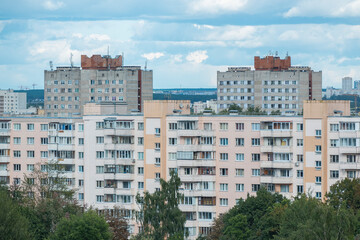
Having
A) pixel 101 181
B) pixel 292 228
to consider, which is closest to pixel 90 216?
pixel 292 228

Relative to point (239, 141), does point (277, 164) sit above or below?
below

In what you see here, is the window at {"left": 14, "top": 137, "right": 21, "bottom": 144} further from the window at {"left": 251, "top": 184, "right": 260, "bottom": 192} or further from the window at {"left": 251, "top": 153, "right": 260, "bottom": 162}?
the window at {"left": 251, "top": 184, "right": 260, "bottom": 192}

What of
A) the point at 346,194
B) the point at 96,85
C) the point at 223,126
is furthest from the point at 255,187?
the point at 96,85

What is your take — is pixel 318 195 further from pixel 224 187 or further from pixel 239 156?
pixel 224 187

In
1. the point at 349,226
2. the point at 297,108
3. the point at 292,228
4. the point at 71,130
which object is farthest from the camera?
the point at 297,108

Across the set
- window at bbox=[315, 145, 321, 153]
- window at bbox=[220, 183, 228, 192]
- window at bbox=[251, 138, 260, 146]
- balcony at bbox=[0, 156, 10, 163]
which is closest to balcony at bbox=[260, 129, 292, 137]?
window at bbox=[251, 138, 260, 146]

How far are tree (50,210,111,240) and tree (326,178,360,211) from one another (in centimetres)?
2225

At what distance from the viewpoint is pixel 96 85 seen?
564 feet

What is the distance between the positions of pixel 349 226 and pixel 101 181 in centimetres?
4269

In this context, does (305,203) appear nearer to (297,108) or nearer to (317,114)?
(317,114)

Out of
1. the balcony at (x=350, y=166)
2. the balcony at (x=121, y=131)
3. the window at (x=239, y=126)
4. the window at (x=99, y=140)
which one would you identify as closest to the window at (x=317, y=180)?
the balcony at (x=350, y=166)

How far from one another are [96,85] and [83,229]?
102 metres

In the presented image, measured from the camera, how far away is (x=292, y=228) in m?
71.5

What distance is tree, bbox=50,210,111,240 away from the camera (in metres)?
71.5
